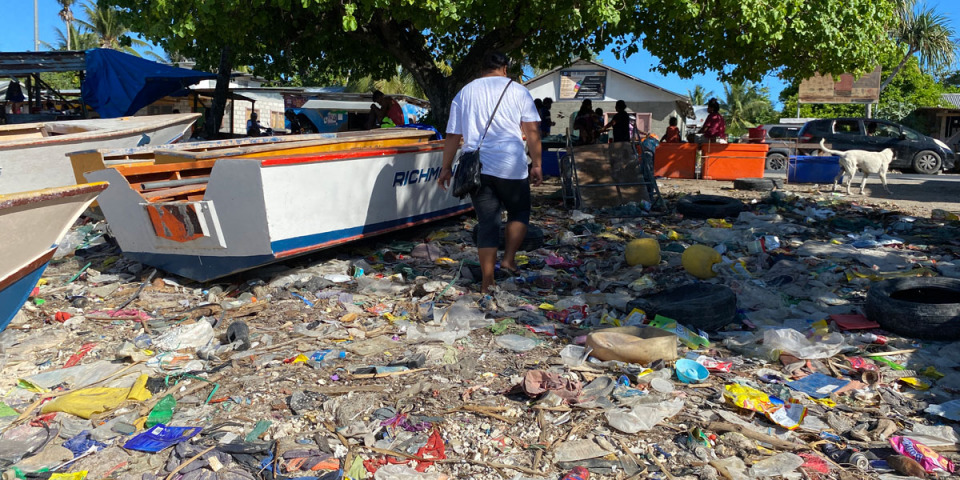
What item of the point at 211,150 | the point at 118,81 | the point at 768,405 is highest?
the point at 118,81

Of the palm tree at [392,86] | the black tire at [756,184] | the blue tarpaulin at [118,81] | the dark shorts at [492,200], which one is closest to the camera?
the dark shorts at [492,200]

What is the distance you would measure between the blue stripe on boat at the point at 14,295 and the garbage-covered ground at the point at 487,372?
9.1 inches

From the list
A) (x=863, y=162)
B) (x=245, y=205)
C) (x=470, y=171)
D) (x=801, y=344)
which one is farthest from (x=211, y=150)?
(x=863, y=162)

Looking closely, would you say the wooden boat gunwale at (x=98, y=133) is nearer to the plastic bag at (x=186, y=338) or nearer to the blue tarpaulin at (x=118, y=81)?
the blue tarpaulin at (x=118, y=81)

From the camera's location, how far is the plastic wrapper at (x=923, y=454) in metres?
2.50

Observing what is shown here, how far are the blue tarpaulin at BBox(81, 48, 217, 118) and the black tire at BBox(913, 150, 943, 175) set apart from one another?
18.3m

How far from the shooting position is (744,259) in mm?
5949

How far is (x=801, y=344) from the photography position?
11.9ft

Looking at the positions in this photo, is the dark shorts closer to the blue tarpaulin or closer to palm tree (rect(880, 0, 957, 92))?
the blue tarpaulin

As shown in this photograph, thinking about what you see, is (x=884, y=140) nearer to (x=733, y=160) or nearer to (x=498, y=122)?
(x=733, y=160)

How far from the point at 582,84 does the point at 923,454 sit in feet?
90.5

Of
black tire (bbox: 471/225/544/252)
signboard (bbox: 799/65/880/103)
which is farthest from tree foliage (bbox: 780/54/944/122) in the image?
black tire (bbox: 471/225/544/252)

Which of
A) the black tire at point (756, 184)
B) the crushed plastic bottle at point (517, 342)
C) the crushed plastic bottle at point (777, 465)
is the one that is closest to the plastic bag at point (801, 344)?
the crushed plastic bottle at point (777, 465)

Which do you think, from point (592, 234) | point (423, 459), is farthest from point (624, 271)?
point (423, 459)
